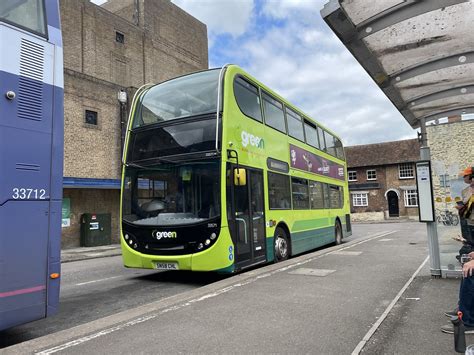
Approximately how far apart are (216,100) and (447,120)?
4396mm

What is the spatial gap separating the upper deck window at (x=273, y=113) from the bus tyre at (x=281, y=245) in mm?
2734

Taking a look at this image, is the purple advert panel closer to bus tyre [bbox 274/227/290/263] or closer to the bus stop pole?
bus tyre [bbox 274/227/290/263]

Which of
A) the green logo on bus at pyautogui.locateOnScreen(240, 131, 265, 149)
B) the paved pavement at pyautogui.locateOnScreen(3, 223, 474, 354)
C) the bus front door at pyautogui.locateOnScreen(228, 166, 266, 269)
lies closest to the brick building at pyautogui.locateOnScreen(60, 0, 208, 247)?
the green logo on bus at pyautogui.locateOnScreen(240, 131, 265, 149)

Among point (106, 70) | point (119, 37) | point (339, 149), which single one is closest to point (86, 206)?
point (339, 149)

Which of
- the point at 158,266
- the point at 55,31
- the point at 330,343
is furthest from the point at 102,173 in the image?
the point at 330,343

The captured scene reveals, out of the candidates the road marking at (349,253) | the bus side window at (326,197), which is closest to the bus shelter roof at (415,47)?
the road marking at (349,253)

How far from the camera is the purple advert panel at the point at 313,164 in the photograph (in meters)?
11.4

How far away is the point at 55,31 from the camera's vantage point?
4.89 meters

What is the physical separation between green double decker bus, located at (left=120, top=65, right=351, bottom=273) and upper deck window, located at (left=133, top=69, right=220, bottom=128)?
0.02m

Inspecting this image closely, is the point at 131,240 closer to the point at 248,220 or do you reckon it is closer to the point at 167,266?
the point at 167,266

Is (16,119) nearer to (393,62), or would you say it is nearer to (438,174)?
(393,62)

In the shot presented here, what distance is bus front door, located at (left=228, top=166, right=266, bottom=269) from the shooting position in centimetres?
774

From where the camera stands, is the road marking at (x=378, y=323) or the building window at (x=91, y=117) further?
the building window at (x=91, y=117)

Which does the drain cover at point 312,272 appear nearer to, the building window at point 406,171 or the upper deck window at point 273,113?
the upper deck window at point 273,113
